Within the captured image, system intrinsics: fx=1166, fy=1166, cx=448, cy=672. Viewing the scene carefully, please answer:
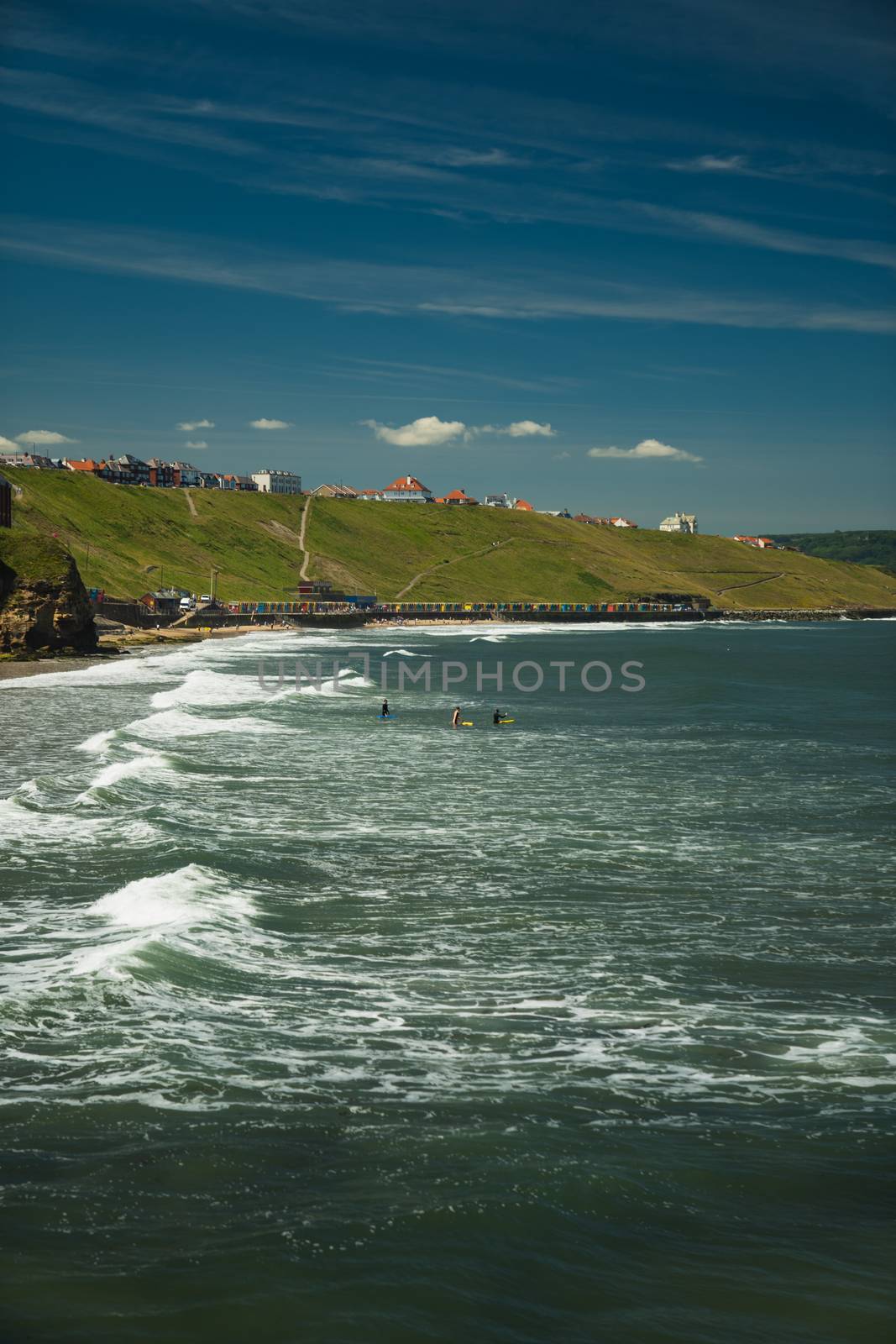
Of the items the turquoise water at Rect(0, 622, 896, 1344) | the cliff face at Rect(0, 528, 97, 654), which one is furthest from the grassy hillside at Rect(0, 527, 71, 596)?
the turquoise water at Rect(0, 622, 896, 1344)

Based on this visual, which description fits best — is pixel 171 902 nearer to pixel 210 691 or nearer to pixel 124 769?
pixel 124 769

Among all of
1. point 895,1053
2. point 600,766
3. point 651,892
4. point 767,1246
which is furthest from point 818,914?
point 600,766

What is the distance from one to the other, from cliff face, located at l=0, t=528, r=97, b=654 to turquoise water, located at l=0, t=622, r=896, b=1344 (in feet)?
221

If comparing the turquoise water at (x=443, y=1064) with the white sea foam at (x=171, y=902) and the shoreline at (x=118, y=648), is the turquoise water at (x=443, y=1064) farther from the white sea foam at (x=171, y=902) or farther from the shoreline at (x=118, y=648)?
the shoreline at (x=118, y=648)

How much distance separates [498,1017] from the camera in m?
17.6

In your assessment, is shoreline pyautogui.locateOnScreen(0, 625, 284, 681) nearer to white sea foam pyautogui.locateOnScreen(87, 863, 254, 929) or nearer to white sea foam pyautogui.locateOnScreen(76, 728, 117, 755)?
white sea foam pyautogui.locateOnScreen(76, 728, 117, 755)

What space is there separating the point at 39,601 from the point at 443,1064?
93.4 metres

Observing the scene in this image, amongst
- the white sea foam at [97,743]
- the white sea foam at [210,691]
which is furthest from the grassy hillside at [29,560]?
the white sea foam at [97,743]

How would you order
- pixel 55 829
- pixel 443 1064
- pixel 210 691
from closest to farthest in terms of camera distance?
1. pixel 443 1064
2. pixel 55 829
3. pixel 210 691

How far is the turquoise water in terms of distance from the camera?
35.5 feet

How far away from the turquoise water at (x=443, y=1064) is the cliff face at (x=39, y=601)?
67439 mm

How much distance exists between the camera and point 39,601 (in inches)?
3989

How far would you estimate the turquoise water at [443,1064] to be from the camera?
1083 cm

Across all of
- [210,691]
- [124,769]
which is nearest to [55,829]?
[124,769]
